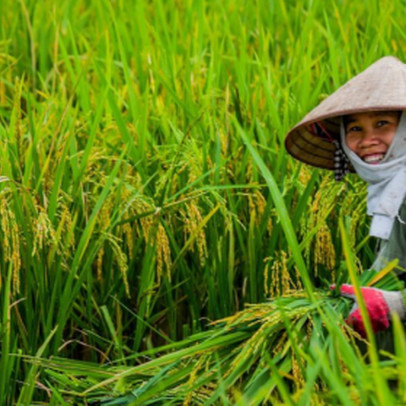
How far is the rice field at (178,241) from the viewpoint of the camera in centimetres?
186

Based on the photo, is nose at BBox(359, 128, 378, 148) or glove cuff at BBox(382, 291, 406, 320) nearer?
glove cuff at BBox(382, 291, 406, 320)

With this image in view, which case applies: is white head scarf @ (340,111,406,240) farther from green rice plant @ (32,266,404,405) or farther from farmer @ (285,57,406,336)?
green rice plant @ (32,266,404,405)

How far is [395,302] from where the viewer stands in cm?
180

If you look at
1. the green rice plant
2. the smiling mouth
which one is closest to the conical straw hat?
the smiling mouth

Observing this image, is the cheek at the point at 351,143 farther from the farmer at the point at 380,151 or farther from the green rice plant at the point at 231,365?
the green rice plant at the point at 231,365

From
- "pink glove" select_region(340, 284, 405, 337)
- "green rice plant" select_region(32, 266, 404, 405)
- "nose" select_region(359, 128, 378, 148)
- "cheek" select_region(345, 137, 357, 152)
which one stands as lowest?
"green rice plant" select_region(32, 266, 404, 405)

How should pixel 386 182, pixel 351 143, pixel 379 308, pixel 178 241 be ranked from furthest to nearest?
pixel 178 241, pixel 351 143, pixel 386 182, pixel 379 308

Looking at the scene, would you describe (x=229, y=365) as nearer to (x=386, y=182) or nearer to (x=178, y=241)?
(x=386, y=182)

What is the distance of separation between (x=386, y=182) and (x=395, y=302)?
266 millimetres

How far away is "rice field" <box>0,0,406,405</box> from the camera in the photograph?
1857 millimetres

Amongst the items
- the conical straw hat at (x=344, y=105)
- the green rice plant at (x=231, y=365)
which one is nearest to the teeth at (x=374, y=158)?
the conical straw hat at (x=344, y=105)

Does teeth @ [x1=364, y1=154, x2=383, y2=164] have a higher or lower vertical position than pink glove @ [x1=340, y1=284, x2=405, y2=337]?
higher

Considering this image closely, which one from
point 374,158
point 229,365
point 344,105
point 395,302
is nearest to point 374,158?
point 374,158

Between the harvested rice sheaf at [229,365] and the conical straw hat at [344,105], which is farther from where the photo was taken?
the conical straw hat at [344,105]
